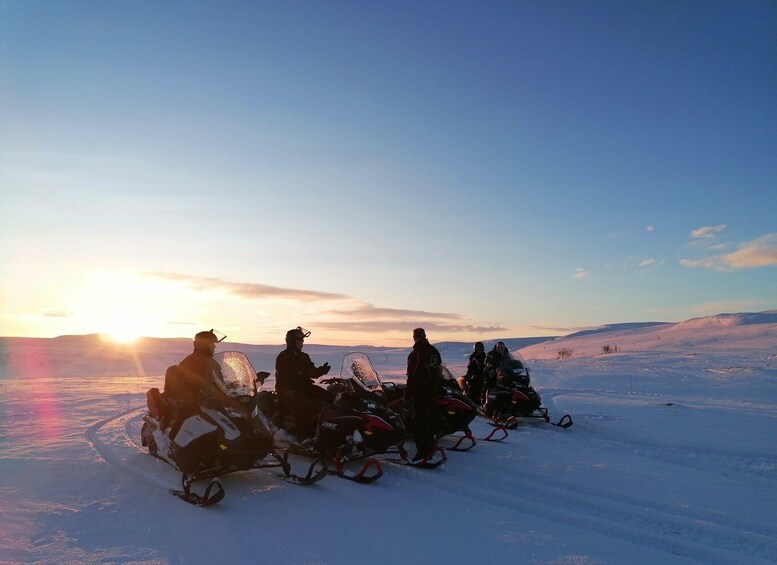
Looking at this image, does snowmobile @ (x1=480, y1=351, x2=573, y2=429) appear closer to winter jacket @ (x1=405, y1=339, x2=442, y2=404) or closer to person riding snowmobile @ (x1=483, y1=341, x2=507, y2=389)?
person riding snowmobile @ (x1=483, y1=341, x2=507, y2=389)

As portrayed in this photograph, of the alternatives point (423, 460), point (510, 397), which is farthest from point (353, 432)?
point (510, 397)

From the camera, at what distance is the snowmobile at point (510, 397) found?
11.8m

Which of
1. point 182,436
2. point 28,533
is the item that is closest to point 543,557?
point 182,436

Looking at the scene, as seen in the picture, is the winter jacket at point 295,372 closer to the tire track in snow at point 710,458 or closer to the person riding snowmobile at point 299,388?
the person riding snowmobile at point 299,388

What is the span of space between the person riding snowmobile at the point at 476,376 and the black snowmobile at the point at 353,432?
5.06 meters

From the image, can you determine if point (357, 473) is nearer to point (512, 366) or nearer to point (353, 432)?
point (353, 432)

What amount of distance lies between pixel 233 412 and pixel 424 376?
3328 millimetres

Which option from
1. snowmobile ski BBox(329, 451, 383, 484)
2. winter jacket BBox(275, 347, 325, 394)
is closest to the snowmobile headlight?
snowmobile ski BBox(329, 451, 383, 484)

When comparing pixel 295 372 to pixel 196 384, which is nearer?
pixel 196 384

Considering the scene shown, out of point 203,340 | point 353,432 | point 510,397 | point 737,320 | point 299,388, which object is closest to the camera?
point 203,340

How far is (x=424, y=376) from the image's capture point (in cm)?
874

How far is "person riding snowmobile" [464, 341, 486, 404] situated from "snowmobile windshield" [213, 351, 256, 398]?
6.10 metres

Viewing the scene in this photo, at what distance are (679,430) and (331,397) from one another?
709 cm

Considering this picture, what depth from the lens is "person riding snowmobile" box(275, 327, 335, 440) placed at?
26.8 ft
